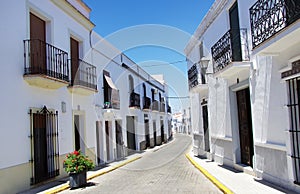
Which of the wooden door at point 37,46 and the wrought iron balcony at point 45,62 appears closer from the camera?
the wrought iron balcony at point 45,62

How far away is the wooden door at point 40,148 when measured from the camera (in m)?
9.28

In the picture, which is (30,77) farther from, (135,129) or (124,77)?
(135,129)

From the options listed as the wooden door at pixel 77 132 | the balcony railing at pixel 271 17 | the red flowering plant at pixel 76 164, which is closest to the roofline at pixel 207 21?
the balcony railing at pixel 271 17

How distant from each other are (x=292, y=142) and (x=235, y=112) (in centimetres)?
444

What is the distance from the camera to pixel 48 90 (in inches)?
396

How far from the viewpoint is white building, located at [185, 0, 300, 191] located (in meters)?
6.43

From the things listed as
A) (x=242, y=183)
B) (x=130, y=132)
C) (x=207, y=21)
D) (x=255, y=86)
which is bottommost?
(x=242, y=183)

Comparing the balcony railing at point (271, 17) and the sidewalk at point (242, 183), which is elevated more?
the balcony railing at point (271, 17)

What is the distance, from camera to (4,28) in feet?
25.9

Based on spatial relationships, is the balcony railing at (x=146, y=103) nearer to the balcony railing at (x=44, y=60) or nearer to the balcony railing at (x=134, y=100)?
the balcony railing at (x=134, y=100)

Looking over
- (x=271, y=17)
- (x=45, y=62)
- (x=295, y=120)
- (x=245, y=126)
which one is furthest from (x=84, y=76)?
(x=295, y=120)

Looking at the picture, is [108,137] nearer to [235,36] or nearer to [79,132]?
[79,132]

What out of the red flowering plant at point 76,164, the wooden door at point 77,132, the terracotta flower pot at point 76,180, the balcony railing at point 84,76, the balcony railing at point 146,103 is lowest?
the terracotta flower pot at point 76,180

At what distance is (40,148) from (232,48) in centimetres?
682
